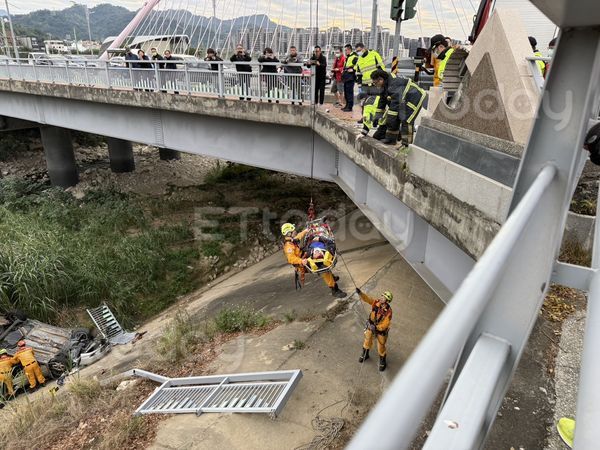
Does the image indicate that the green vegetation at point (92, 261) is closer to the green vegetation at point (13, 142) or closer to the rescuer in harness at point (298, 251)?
the rescuer in harness at point (298, 251)

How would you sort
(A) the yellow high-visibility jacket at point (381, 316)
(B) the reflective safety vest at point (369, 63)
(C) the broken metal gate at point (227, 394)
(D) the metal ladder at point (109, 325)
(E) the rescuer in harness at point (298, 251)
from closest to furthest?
(C) the broken metal gate at point (227, 394)
(A) the yellow high-visibility jacket at point (381, 316)
(E) the rescuer in harness at point (298, 251)
(B) the reflective safety vest at point (369, 63)
(D) the metal ladder at point (109, 325)

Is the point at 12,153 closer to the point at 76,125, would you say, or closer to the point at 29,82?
the point at 29,82

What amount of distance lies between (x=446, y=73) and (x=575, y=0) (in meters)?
5.53

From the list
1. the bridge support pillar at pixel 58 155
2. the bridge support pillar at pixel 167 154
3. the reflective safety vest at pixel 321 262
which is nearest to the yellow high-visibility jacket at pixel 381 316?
the reflective safety vest at pixel 321 262

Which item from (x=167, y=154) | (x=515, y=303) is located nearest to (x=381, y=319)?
(x=515, y=303)

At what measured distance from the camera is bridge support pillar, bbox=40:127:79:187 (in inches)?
902

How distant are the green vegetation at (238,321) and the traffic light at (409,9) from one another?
309 inches

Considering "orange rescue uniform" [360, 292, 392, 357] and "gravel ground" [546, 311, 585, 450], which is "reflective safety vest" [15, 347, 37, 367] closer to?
"orange rescue uniform" [360, 292, 392, 357]

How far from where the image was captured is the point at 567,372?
468cm

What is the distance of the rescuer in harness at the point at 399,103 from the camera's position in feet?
21.8

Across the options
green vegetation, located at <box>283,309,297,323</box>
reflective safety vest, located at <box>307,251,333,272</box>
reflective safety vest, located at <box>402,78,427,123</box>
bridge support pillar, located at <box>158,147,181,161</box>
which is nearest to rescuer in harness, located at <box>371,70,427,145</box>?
reflective safety vest, located at <box>402,78,427,123</box>

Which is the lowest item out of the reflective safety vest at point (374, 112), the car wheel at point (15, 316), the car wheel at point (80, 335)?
the car wheel at point (80, 335)

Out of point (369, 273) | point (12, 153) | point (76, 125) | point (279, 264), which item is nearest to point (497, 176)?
point (369, 273)

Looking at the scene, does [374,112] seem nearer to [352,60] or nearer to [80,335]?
[352,60]
